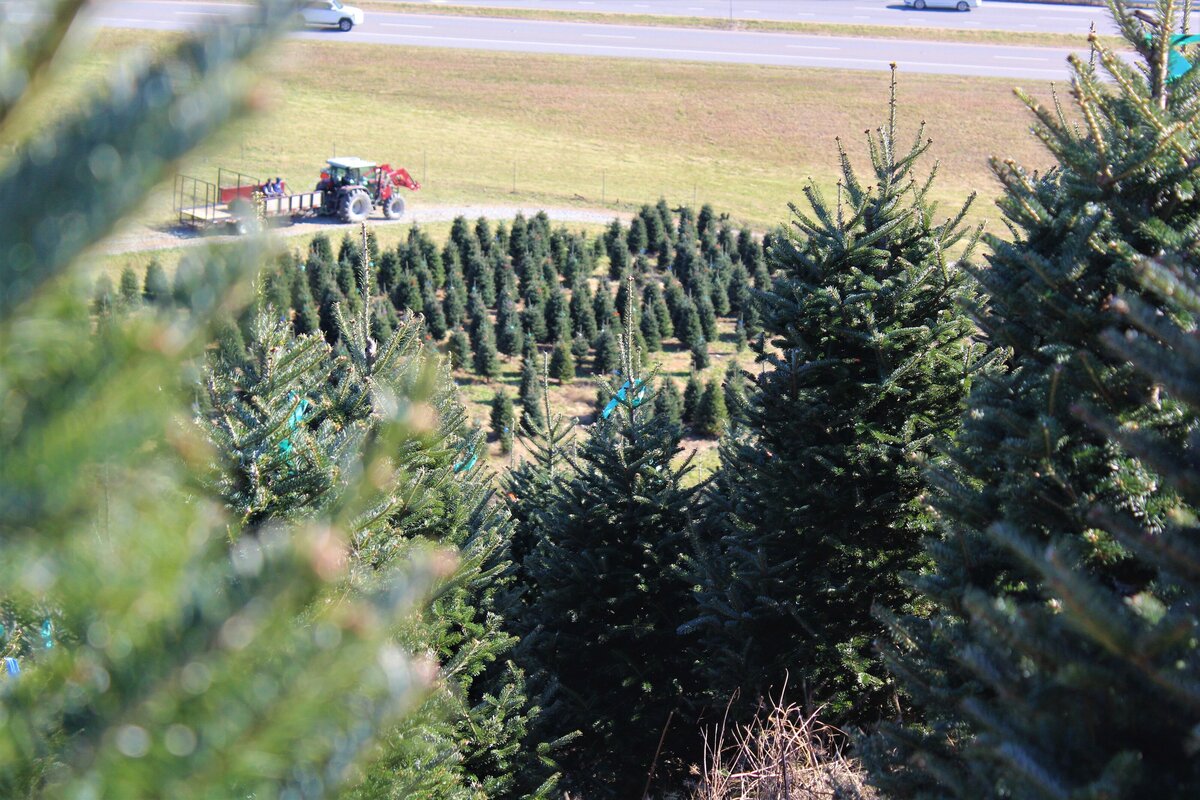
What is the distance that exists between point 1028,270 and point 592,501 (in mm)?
4373

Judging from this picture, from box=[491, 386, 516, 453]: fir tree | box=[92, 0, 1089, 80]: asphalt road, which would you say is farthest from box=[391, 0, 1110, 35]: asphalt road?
box=[491, 386, 516, 453]: fir tree

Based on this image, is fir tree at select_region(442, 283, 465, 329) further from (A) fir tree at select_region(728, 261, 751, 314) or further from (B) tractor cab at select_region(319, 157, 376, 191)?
(B) tractor cab at select_region(319, 157, 376, 191)

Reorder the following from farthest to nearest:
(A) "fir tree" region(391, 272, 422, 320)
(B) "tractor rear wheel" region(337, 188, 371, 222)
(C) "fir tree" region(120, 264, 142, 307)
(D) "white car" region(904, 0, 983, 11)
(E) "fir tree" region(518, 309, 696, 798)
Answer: (D) "white car" region(904, 0, 983, 11) → (B) "tractor rear wheel" region(337, 188, 371, 222) → (A) "fir tree" region(391, 272, 422, 320) → (E) "fir tree" region(518, 309, 696, 798) → (C) "fir tree" region(120, 264, 142, 307)

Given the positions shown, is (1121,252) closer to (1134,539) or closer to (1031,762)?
(1134,539)

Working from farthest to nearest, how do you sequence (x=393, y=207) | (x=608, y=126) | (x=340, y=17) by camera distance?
(x=340, y=17) < (x=608, y=126) < (x=393, y=207)

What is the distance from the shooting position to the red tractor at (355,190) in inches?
908

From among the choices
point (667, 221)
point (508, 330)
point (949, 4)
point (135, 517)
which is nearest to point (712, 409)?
point (508, 330)

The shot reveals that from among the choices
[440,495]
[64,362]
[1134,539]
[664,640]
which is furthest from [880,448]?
[64,362]

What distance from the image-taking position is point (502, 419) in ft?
48.4

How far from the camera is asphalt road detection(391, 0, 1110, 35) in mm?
40156

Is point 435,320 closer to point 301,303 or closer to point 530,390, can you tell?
point 301,303

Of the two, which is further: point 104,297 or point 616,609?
point 616,609

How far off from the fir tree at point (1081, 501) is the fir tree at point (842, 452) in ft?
6.84

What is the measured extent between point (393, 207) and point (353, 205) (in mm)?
1317
